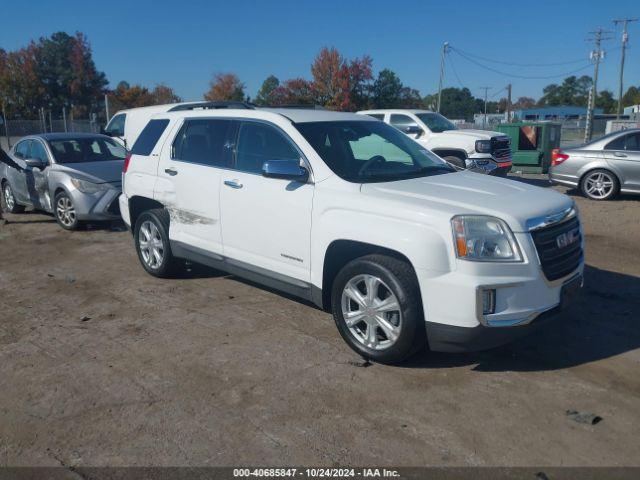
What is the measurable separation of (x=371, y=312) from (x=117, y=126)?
12.2m

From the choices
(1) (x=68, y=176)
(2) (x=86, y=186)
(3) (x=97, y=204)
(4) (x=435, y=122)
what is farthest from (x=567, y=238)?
(4) (x=435, y=122)

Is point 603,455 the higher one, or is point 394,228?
point 394,228

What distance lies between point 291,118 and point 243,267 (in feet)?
4.71

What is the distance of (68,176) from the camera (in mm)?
9414

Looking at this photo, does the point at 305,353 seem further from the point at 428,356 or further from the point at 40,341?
the point at 40,341

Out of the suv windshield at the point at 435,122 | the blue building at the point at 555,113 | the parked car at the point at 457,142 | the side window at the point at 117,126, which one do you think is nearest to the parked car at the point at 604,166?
the parked car at the point at 457,142

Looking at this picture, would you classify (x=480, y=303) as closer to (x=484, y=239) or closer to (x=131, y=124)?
(x=484, y=239)

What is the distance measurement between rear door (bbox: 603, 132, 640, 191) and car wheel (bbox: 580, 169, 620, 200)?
0.16m

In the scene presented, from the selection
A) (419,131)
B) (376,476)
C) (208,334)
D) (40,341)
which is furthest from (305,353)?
(419,131)

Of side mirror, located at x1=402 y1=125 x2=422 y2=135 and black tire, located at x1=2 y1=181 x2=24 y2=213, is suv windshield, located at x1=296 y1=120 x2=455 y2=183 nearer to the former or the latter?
side mirror, located at x1=402 y1=125 x2=422 y2=135

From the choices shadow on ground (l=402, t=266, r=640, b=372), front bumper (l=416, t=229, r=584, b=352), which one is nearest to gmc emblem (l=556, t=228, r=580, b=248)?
front bumper (l=416, t=229, r=584, b=352)

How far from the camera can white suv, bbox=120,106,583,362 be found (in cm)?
390

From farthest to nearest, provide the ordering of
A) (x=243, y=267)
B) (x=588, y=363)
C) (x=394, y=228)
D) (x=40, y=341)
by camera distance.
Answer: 1. (x=243, y=267)
2. (x=40, y=341)
3. (x=588, y=363)
4. (x=394, y=228)

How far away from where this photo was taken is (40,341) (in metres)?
4.97
